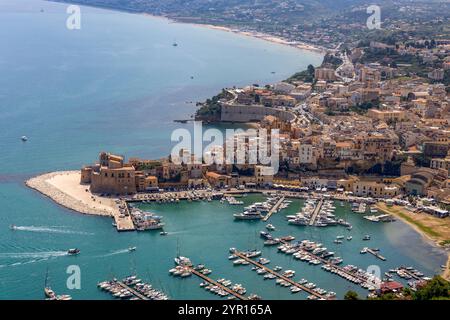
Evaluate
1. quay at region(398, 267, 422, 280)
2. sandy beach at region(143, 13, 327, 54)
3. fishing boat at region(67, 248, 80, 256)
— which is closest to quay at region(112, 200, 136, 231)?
fishing boat at region(67, 248, 80, 256)

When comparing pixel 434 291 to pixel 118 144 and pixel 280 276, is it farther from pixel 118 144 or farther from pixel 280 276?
pixel 118 144

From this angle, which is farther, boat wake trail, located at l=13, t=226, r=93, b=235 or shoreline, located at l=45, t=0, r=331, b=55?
shoreline, located at l=45, t=0, r=331, b=55

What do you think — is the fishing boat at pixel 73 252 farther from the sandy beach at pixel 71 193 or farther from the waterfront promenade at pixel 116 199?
the sandy beach at pixel 71 193

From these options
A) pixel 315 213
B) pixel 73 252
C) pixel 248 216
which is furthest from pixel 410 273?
pixel 73 252

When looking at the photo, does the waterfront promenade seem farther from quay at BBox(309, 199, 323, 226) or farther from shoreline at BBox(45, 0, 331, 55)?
shoreline at BBox(45, 0, 331, 55)
